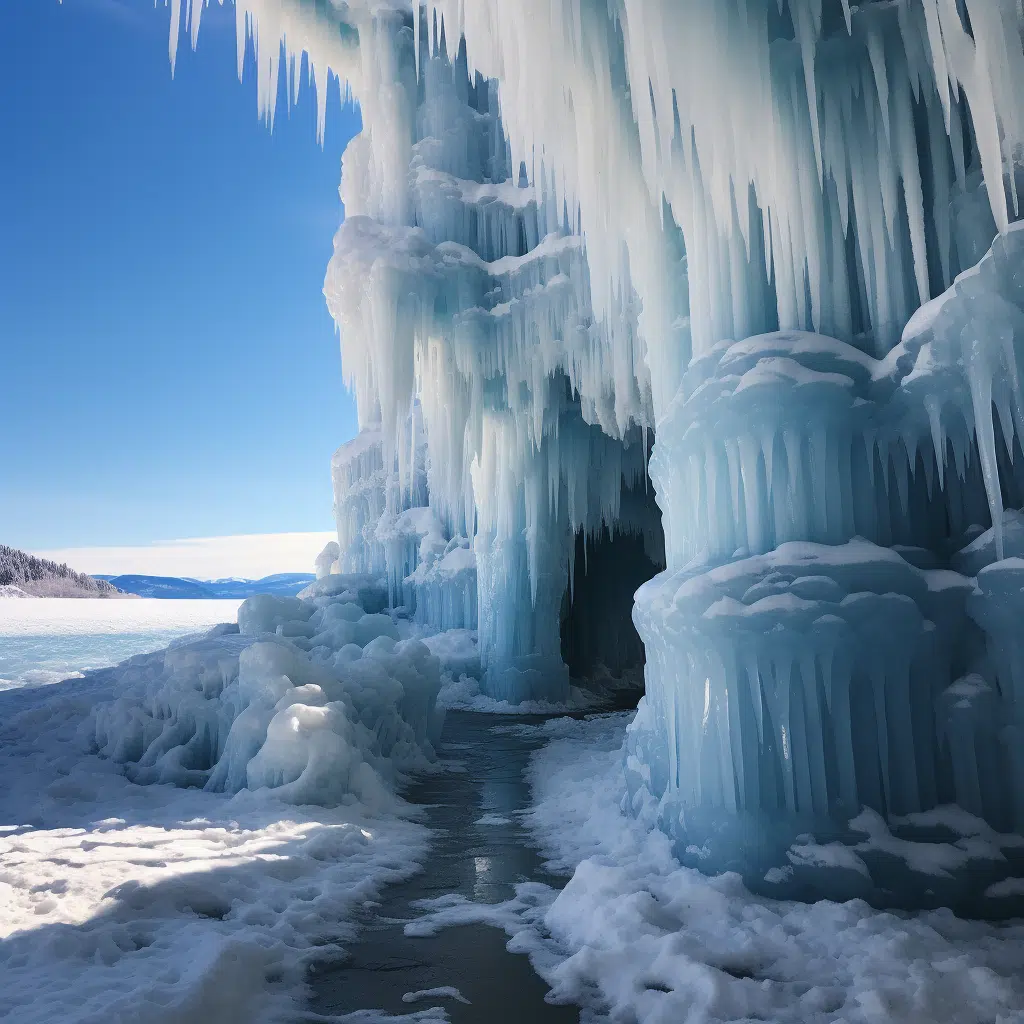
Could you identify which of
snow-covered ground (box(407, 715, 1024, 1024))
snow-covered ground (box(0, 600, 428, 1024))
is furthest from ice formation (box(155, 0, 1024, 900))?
snow-covered ground (box(0, 600, 428, 1024))

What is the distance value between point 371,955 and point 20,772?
17.9 ft

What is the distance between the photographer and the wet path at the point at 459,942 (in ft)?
9.90

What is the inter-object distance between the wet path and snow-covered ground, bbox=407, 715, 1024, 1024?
132mm

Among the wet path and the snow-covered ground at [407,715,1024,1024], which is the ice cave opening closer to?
the wet path

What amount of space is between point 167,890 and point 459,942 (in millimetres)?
1678

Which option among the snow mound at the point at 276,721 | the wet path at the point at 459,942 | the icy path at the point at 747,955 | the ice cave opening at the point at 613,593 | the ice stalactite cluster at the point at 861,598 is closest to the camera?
the icy path at the point at 747,955

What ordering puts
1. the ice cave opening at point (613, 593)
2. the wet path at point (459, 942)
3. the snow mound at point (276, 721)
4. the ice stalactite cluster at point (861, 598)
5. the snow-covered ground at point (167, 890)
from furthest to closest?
the ice cave opening at point (613, 593)
the snow mound at point (276, 721)
the ice stalactite cluster at point (861, 598)
the wet path at point (459, 942)
the snow-covered ground at point (167, 890)

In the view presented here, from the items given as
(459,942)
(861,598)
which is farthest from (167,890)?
(861,598)

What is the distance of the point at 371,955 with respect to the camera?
353 centimetres

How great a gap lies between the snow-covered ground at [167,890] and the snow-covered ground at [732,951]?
803 mm

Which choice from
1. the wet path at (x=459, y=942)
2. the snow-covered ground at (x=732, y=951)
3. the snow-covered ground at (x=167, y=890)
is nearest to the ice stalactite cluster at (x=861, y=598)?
the snow-covered ground at (x=732, y=951)

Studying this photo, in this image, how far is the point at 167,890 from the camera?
13.0ft

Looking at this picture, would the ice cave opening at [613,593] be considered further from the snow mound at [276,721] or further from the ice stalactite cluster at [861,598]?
the ice stalactite cluster at [861,598]

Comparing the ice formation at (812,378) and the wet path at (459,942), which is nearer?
the wet path at (459,942)
